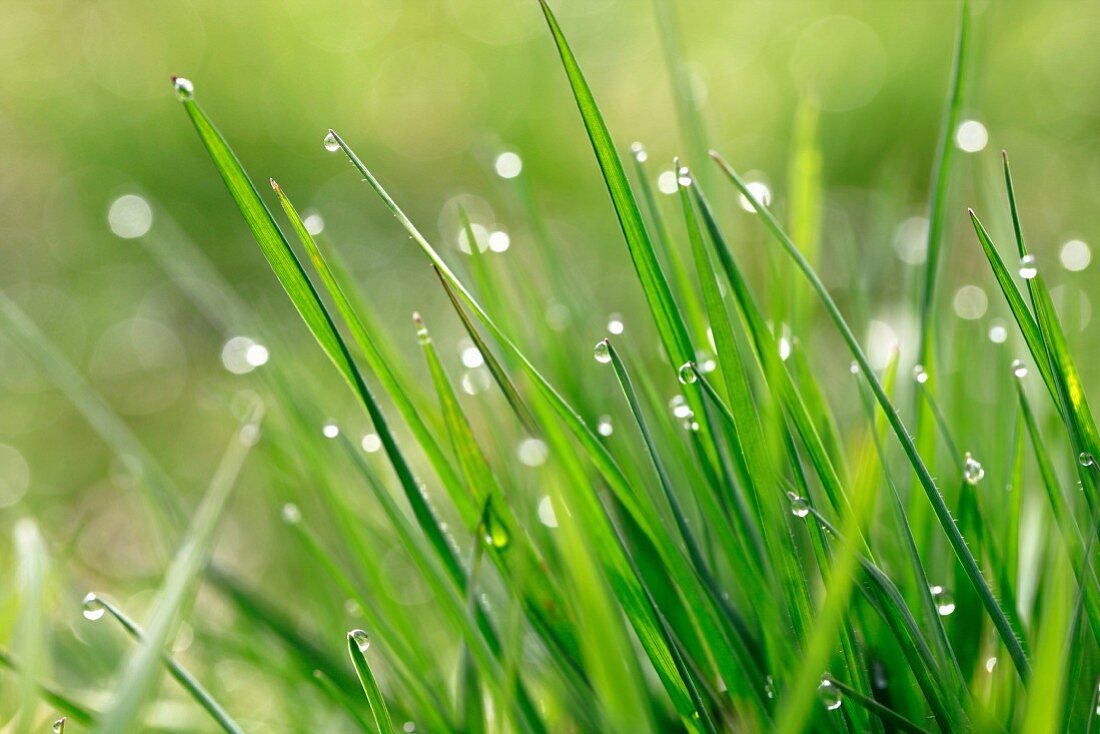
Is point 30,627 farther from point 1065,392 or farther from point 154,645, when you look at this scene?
point 1065,392

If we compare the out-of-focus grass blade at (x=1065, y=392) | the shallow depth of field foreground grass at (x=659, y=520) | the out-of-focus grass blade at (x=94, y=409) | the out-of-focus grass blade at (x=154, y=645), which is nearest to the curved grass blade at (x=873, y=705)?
the shallow depth of field foreground grass at (x=659, y=520)

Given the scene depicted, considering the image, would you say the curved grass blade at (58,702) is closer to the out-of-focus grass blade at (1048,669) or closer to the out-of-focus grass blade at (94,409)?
the out-of-focus grass blade at (94,409)

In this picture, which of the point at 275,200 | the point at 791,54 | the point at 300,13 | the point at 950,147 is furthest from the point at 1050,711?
the point at 300,13

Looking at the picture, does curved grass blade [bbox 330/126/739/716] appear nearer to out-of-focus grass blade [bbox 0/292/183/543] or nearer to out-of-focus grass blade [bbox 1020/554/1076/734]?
out-of-focus grass blade [bbox 1020/554/1076/734]

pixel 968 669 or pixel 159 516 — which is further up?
pixel 159 516

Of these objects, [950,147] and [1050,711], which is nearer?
[1050,711]

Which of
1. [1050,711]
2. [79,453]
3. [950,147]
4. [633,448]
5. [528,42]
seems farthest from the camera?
[528,42]

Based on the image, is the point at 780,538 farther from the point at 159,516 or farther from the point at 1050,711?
the point at 159,516

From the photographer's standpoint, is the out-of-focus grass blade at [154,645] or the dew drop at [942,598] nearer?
the out-of-focus grass blade at [154,645]
